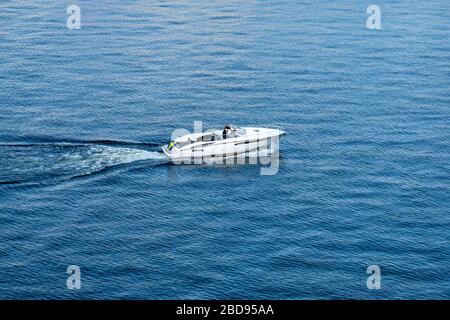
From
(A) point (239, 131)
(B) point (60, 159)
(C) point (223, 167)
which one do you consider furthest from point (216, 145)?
(B) point (60, 159)

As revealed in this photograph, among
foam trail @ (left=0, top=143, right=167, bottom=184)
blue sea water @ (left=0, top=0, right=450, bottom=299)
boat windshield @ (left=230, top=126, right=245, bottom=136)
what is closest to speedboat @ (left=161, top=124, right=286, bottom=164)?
boat windshield @ (left=230, top=126, right=245, bottom=136)

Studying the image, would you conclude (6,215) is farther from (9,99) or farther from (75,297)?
(9,99)

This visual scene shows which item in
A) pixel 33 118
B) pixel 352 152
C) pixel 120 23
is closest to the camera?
pixel 352 152

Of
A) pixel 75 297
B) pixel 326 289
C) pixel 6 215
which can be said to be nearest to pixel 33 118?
pixel 6 215

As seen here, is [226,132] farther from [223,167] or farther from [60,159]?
[60,159]

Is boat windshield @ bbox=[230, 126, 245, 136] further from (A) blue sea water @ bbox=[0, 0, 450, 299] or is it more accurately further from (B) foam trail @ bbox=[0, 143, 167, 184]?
(B) foam trail @ bbox=[0, 143, 167, 184]

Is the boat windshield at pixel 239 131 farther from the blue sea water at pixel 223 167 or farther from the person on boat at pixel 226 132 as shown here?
the blue sea water at pixel 223 167
